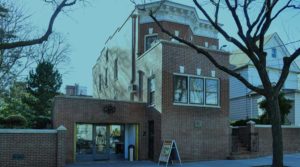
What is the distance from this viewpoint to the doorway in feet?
72.2

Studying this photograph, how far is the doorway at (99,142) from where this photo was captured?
2200cm

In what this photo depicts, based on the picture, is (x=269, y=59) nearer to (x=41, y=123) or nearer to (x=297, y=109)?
(x=297, y=109)

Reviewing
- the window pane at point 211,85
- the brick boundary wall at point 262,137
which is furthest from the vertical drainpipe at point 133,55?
the brick boundary wall at point 262,137

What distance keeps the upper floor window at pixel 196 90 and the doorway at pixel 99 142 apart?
411 centimetres

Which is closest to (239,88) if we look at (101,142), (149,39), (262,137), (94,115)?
(262,137)

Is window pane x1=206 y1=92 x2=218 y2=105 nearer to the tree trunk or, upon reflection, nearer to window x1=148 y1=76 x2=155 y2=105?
window x1=148 y1=76 x2=155 y2=105

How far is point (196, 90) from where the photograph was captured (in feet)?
73.6

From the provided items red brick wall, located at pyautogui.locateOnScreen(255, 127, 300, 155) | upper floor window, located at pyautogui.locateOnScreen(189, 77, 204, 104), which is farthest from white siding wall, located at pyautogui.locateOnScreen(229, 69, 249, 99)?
upper floor window, located at pyautogui.locateOnScreen(189, 77, 204, 104)

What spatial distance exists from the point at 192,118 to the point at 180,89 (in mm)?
1706

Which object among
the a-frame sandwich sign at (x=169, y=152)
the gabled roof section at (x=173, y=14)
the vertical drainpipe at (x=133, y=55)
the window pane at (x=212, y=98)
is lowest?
the a-frame sandwich sign at (x=169, y=152)

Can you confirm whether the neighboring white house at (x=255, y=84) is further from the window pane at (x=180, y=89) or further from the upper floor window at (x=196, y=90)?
the window pane at (x=180, y=89)

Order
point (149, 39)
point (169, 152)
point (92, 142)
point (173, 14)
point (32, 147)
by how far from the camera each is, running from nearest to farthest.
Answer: point (32, 147)
point (169, 152)
point (92, 142)
point (149, 39)
point (173, 14)

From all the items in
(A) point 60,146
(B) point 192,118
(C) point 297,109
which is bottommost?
(A) point 60,146

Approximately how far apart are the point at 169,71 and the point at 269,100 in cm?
651
